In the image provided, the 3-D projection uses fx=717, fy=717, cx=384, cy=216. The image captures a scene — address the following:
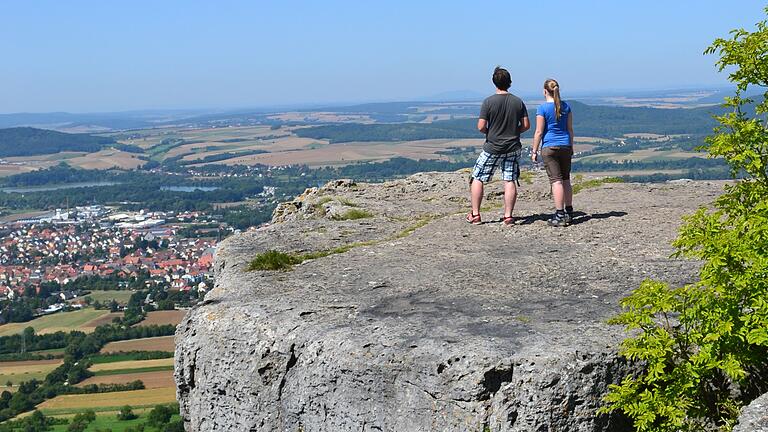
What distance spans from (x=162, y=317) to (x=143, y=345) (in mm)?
7146

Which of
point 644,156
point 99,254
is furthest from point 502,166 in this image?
point 644,156

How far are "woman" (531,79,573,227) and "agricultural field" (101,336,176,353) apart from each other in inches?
1643

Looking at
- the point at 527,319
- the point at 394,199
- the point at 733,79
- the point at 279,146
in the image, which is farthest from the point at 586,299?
the point at 279,146

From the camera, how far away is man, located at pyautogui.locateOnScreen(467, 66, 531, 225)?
10.6 metres

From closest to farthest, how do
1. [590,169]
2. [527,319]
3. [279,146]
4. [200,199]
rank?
1. [527,319]
2. [590,169]
3. [200,199]
4. [279,146]

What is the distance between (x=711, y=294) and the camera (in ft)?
17.9

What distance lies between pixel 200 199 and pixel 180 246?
3979 centimetres

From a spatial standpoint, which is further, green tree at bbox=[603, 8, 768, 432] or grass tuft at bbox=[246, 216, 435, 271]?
grass tuft at bbox=[246, 216, 435, 271]

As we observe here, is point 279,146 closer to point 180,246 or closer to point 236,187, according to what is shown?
point 236,187

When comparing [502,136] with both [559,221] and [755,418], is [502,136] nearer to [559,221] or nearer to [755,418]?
[559,221]

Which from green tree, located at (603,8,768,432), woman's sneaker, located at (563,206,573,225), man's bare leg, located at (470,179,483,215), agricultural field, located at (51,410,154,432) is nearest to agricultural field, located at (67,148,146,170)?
agricultural field, located at (51,410,154,432)

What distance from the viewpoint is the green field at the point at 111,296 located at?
68.3 meters

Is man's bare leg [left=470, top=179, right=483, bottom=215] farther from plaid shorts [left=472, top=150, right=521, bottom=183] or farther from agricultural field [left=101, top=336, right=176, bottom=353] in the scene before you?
agricultural field [left=101, top=336, right=176, bottom=353]

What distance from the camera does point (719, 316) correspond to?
524 centimetres
